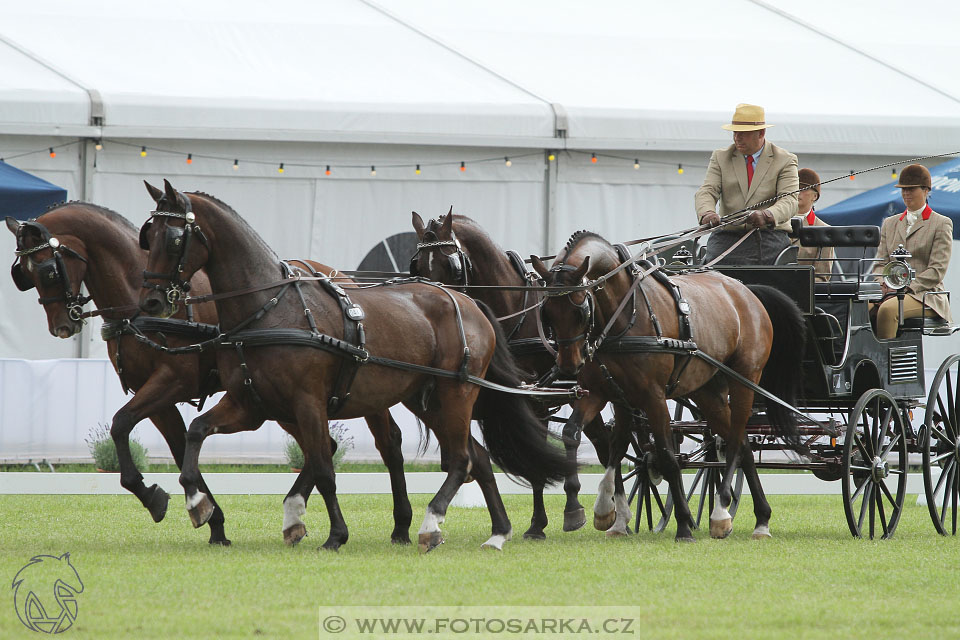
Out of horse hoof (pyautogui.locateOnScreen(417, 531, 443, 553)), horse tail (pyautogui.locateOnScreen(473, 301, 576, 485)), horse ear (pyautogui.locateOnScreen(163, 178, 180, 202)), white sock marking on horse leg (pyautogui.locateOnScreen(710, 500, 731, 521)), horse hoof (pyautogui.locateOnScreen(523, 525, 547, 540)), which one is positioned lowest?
horse hoof (pyautogui.locateOnScreen(523, 525, 547, 540))

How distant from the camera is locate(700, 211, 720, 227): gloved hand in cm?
831

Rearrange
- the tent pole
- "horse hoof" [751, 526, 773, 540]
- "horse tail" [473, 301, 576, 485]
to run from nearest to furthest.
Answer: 1. "horse tail" [473, 301, 576, 485]
2. "horse hoof" [751, 526, 773, 540]
3. the tent pole

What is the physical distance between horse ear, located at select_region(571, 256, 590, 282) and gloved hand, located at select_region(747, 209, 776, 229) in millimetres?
1759

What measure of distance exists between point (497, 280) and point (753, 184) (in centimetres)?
194

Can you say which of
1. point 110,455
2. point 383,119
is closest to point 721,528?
point 110,455

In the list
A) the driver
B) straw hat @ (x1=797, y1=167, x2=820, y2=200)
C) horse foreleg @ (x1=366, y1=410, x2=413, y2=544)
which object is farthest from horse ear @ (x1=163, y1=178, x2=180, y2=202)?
straw hat @ (x1=797, y1=167, x2=820, y2=200)

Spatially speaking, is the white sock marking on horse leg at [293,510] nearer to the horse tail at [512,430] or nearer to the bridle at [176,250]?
the horse tail at [512,430]

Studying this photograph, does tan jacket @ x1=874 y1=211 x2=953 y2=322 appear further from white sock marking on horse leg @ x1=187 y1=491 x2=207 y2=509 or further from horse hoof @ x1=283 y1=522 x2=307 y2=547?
white sock marking on horse leg @ x1=187 y1=491 x2=207 y2=509

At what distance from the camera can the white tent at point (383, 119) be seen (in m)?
12.5

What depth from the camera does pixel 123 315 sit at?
737 cm

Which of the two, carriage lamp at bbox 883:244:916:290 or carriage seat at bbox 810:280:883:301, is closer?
carriage lamp at bbox 883:244:916:290

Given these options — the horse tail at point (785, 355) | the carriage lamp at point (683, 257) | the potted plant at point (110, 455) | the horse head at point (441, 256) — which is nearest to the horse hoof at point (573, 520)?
the horse tail at point (785, 355)

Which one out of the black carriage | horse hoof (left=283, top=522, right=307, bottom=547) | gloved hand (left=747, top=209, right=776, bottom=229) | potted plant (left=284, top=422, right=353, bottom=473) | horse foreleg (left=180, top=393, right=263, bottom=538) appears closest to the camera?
horse foreleg (left=180, top=393, right=263, bottom=538)

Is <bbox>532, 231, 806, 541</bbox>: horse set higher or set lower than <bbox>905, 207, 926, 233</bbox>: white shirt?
lower
